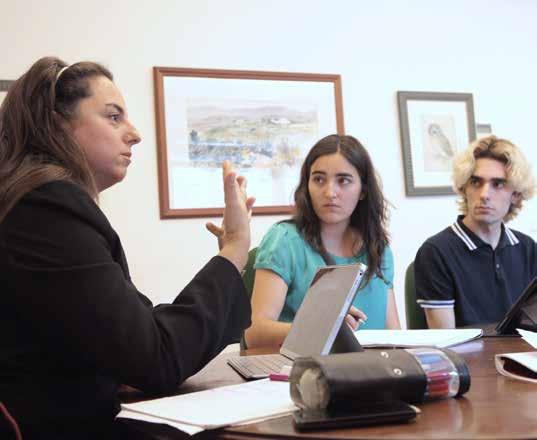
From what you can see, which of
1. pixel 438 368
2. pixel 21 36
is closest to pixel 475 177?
pixel 438 368

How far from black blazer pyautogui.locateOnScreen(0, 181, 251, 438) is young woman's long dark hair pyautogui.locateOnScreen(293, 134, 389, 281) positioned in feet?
3.65

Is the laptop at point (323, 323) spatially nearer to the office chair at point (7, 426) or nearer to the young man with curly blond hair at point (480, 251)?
the office chair at point (7, 426)

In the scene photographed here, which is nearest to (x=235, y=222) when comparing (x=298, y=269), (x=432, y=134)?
(x=298, y=269)

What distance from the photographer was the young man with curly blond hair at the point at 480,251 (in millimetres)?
2102

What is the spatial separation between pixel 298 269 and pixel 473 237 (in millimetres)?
719

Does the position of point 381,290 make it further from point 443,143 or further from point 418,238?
point 443,143

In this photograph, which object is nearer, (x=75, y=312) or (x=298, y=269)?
(x=75, y=312)

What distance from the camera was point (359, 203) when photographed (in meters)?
2.12

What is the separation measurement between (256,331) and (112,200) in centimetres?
123

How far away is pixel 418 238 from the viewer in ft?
10.4

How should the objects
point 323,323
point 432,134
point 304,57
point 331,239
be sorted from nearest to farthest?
point 323,323
point 331,239
point 304,57
point 432,134

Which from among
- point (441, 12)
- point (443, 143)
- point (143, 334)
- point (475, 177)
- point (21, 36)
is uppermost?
point (441, 12)

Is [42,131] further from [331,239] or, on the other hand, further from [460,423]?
[331,239]

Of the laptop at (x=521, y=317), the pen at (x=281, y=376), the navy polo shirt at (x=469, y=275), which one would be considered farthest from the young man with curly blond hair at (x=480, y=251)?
the pen at (x=281, y=376)
